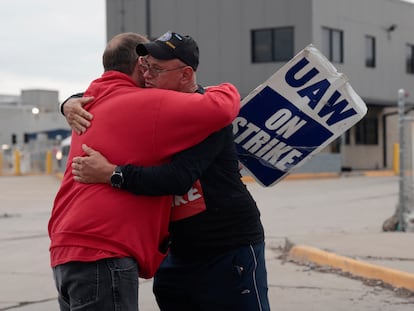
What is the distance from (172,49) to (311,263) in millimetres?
→ 5592

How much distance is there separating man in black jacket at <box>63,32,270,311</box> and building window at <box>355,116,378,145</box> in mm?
31790

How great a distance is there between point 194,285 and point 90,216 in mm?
706

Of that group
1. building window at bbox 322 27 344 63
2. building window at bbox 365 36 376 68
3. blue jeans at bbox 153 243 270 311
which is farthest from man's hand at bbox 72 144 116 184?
building window at bbox 365 36 376 68

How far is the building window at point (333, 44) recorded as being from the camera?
99.9 ft

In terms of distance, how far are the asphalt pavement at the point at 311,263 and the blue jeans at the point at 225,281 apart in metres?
2.94

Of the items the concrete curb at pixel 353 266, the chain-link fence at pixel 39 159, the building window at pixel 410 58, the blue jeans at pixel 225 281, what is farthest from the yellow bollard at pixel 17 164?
the blue jeans at pixel 225 281

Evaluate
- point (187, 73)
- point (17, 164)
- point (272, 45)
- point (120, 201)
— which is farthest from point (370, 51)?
point (120, 201)

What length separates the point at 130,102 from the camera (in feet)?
8.95

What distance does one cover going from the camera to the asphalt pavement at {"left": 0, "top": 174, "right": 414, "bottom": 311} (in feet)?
20.7

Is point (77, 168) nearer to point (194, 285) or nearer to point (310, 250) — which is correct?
point (194, 285)

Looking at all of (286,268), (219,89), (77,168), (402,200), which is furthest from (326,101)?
(402,200)

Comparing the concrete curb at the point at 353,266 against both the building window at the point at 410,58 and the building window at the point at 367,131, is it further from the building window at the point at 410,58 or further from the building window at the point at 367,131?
the building window at the point at 410,58

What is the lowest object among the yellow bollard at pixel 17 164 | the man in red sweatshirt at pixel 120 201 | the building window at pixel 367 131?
the yellow bollard at pixel 17 164

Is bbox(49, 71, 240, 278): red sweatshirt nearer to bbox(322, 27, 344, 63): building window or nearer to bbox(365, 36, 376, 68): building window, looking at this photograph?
bbox(322, 27, 344, 63): building window
